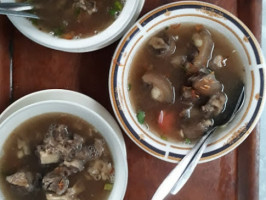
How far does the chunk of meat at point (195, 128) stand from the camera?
6.61ft

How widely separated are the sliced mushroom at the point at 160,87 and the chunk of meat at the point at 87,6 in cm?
42

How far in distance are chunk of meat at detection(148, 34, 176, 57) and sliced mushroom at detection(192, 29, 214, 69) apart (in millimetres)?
121

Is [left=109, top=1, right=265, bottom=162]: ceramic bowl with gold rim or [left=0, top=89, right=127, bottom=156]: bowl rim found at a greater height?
[left=109, top=1, right=265, bottom=162]: ceramic bowl with gold rim

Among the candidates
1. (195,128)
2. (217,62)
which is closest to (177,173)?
(195,128)

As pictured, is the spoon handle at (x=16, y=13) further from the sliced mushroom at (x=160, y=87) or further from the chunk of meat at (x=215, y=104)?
the chunk of meat at (x=215, y=104)

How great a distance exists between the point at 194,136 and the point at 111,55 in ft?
1.97

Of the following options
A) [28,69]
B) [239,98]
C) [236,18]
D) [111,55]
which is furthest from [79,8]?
[239,98]

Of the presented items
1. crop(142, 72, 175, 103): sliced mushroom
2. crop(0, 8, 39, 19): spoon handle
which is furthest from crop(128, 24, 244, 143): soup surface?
crop(0, 8, 39, 19): spoon handle

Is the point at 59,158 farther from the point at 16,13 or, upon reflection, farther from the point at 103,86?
the point at 16,13

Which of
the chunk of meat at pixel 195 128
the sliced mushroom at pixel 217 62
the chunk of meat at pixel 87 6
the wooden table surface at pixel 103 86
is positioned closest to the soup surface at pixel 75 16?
the chunk of meat at pixel 87 6

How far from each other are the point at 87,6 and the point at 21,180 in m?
0.90

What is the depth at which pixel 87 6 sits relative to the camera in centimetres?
201

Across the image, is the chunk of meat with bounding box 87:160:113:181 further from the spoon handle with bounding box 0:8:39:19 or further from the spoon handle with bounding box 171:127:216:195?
the spoon handle with bounding box 0:8:39:19

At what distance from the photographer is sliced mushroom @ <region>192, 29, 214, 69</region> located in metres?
2.01
